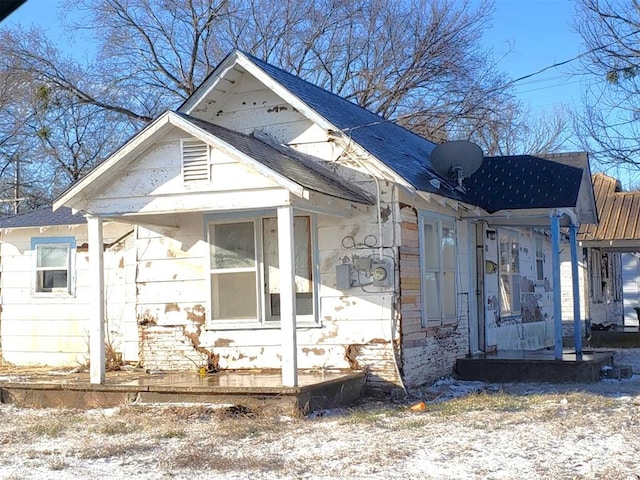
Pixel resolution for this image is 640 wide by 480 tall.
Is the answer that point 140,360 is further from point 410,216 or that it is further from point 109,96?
point 109,96

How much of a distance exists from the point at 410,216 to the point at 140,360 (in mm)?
4643

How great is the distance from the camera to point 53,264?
47.6ft

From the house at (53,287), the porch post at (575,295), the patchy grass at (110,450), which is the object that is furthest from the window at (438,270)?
the patchy grass at (110,450)

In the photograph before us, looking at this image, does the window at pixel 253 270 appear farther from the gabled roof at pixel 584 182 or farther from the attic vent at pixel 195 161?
the gabled roof at pixel 584 182

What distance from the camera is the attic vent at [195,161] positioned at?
984cm

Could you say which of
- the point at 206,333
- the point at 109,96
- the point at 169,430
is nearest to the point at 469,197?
the point at 206,333

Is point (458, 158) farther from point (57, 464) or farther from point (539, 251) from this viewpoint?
point (57, 464)

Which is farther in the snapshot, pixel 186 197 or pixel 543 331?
pixel 543 331

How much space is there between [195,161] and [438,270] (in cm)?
433

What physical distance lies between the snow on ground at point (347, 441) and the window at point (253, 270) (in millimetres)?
1962

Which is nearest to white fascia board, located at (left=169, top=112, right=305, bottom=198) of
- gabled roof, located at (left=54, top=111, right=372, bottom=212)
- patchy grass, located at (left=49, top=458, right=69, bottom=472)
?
gabled roof, located at (left=54, top=111, right=372, bottom=212)

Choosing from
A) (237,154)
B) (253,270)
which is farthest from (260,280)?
(237,154)

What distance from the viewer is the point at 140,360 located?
12.5 meters

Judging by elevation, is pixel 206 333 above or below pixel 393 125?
below
